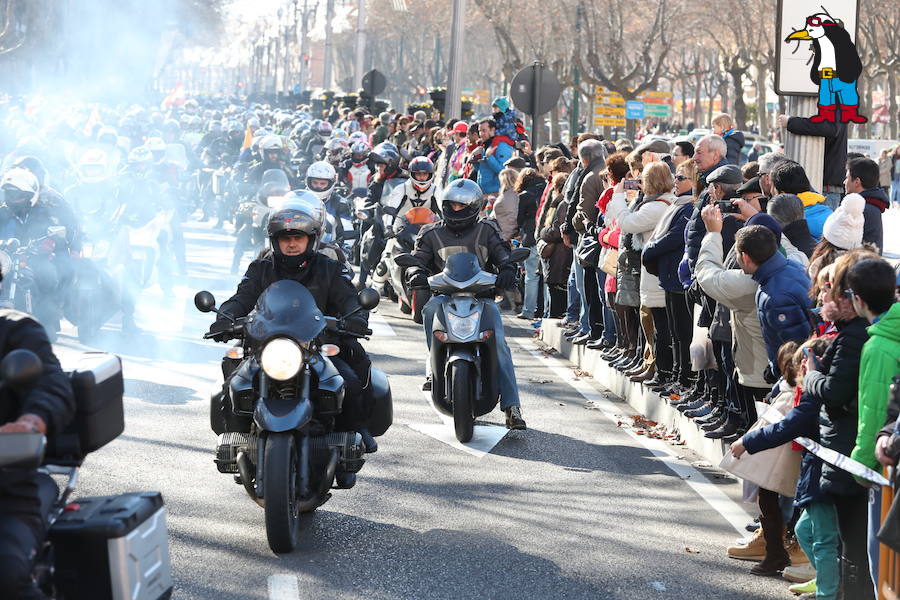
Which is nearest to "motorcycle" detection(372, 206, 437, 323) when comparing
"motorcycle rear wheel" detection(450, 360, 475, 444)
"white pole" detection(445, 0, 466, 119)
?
"motorcycle rear wheel" detection(450, 360, 475, 444)

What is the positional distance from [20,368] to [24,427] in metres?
→ 0.22

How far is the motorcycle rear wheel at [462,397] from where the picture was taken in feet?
31.2

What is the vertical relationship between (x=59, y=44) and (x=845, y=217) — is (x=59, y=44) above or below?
above

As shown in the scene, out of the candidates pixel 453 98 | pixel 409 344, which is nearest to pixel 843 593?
pixel 409 344

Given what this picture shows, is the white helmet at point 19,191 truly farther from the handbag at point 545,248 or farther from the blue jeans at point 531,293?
the blue jeans at point 531,293

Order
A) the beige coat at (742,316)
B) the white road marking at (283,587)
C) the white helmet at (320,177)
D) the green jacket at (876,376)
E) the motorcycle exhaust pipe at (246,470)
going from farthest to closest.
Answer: the white helmet at (320,177) < the beige coat at (742,316) < the motorcycle exhaust pipe at (246,470) < the white road marking at (283,587) < the green jacket at (876,376)

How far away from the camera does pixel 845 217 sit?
757cm

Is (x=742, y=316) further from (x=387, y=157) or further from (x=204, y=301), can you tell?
(x=387, y=157)

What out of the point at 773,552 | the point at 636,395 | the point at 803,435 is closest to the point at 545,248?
the point at 636,395

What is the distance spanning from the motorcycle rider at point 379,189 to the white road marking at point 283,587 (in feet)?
34.8

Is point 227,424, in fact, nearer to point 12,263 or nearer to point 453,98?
point 12,263

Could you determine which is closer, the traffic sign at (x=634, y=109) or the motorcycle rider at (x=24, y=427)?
the motorcycle rider at (x=24, y=427)

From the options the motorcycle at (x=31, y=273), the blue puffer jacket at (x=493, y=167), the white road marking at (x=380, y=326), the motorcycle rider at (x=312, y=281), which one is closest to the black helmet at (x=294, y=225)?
the motorcycle rider at (x=312, y=281)

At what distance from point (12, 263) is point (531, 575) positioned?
300 inches
